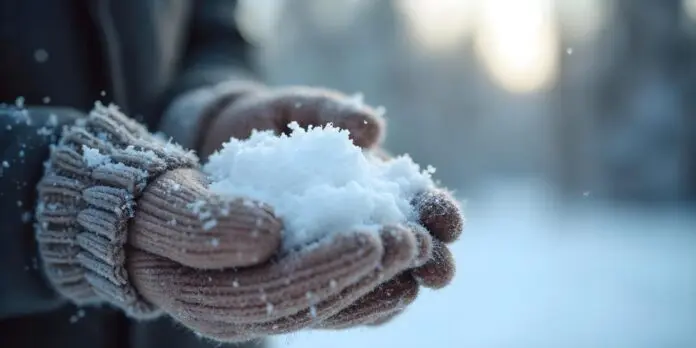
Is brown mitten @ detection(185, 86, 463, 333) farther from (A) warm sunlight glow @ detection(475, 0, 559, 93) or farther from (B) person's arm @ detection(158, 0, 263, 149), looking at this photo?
(A) warm sunlight glow @ detection(475, 0, 559, 93)

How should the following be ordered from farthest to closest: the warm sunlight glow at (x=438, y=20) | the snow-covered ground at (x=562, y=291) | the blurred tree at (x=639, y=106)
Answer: the warm sunlight glow at (x=438, y=20)
the blurred tree at (x=639, y=106)
the snow-covered ground at (x=562, y=291)

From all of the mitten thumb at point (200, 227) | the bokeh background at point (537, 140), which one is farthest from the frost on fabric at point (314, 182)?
the bokeh background at point (537, 140)

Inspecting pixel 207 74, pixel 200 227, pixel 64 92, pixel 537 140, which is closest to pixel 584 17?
pixel 537 140

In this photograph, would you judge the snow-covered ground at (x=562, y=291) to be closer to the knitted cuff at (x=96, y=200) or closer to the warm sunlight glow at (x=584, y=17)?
the knitted cuff at (x=96, y=200)

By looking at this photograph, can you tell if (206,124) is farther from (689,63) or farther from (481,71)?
(481,71)

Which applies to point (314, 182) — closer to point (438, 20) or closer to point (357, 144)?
point (357, 144)

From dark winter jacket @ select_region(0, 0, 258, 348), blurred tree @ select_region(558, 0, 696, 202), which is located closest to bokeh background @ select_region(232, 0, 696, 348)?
blurred tree @ select_region(558, 0, 696, 202)

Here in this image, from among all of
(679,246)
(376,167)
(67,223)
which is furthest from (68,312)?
(679,246)
